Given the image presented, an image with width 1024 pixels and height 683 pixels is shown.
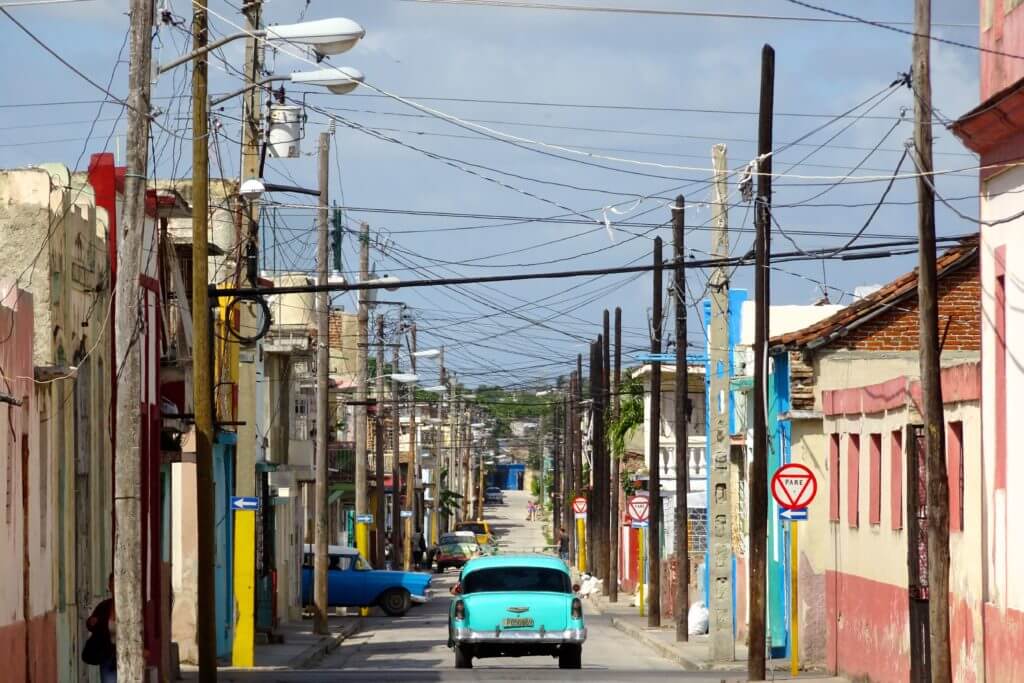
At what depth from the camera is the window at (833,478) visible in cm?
2998

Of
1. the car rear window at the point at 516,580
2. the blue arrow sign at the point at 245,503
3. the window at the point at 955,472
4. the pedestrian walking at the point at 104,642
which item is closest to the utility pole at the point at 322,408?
the blue arrow sign at the point at 245,503

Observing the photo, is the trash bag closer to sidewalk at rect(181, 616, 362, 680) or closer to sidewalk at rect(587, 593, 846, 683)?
sidewalk at rect(587, 593, 846, 683)

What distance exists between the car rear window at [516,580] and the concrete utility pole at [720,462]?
2.57 meters

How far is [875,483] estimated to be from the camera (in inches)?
1040

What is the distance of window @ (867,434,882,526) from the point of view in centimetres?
2620

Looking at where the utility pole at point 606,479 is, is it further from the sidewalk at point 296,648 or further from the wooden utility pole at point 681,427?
the wooden utility pole at point 681,427

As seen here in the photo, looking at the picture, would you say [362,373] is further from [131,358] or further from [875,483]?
[131,358]

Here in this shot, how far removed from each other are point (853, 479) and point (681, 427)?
13.1m

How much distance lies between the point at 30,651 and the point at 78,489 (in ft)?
12.1

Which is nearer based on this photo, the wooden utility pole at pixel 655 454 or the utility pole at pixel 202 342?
the utility pole at pixel 202 342

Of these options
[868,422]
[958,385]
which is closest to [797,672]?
[868,422]

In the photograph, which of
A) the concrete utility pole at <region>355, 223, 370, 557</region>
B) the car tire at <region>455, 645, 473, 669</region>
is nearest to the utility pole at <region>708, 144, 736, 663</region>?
the car tire at <region>455, 645, 473, 669</region>

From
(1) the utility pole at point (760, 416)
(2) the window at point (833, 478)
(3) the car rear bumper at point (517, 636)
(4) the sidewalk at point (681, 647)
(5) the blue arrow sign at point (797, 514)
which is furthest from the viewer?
(4) the sidewalk at point (681, 647)

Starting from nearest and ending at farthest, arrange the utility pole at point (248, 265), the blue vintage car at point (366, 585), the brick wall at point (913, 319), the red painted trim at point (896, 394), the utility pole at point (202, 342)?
the red painted trim at point (896, 394) < the utility pole at point (202, 342) < the utility pole at point (248, 265) < the brick wall at point (913, 319) < the blue vintage car at point (366, 585)
